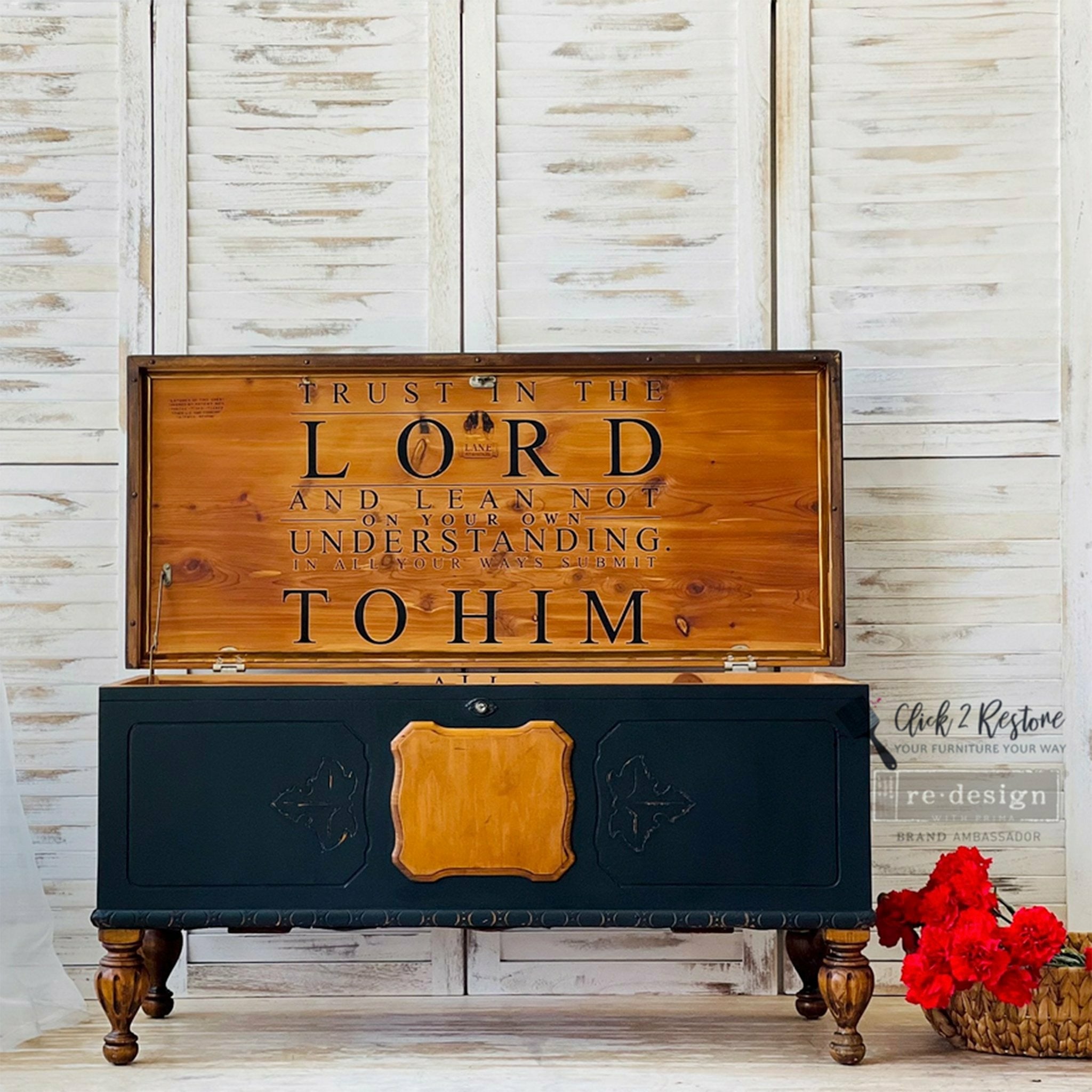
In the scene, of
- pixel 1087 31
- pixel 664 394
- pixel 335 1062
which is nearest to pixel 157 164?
pixel 664 394

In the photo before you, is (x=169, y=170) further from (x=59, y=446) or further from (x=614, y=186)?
(x=614, y=186)

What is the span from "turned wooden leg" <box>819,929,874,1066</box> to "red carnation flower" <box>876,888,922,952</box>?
21 centimetres

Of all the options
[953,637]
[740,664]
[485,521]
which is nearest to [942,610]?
[953,637]

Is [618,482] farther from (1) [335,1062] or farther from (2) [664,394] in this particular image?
(1) [335,1062]

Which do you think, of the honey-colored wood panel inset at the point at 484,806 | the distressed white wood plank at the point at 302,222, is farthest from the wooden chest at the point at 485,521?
the distressed white wood plank at the point at 302,222

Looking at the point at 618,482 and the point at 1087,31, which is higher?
the point at 1087,31

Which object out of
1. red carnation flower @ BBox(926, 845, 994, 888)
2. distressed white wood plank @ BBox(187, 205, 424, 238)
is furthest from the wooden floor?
distressed white wood plank @ BBox(187, 205, 424, 238)

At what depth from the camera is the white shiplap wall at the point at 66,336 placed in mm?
2877

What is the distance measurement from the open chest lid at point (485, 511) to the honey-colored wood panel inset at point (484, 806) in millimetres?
440

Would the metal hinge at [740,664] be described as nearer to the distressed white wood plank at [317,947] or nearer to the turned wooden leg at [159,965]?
the distressed white wood plank at [317,947]

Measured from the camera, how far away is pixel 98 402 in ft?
9.58

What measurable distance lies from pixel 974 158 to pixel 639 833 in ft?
6.41

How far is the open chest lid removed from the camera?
2664 mm

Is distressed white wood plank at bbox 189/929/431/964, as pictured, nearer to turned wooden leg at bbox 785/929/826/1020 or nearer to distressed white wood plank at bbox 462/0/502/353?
turned wooden leg at bbox 785/929/826/1020
